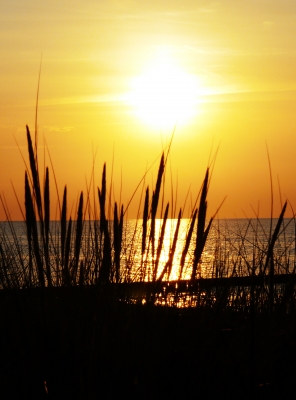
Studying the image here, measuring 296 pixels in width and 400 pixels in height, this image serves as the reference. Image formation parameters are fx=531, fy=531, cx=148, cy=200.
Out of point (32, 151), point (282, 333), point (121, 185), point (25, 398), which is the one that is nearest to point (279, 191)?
point (121, 185)

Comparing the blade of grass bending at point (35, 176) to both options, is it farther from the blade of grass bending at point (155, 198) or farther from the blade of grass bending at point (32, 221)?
the blade of grass bending at point (155, 198)

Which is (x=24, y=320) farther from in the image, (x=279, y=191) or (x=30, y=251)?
(x=279, y=191)

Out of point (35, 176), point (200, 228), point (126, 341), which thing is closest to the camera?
point (126, 341)

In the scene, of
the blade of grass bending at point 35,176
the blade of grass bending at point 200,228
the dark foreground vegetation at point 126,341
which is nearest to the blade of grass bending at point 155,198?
the dark foreground vegetation at point 126,341

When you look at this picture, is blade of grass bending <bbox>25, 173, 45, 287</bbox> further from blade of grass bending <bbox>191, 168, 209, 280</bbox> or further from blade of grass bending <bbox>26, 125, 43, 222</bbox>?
blade of grass bending <bbox>191, 168, 209, 280</bbox>

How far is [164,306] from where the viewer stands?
6.84ft

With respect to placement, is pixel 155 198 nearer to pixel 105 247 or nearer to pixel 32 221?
pixel 105 247

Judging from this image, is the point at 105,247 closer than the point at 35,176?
No

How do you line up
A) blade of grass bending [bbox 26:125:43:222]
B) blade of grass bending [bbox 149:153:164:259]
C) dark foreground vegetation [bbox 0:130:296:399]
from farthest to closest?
blade of grass bending [bbox 149:153:164:259], blade of grass bending [bbox 26:125:43:222], dark foreground vegetation [bbox 0:130:296:399]

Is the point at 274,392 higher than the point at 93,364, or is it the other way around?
the point at 93,364

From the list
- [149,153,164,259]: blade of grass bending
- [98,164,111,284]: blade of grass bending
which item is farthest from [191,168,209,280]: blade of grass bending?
[98,164,111,284]: blade of grass bending

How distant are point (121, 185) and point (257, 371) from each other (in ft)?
4.98

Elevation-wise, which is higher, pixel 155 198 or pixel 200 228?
pixel 155 198

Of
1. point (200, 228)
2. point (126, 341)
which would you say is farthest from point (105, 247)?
point (126, 341)
